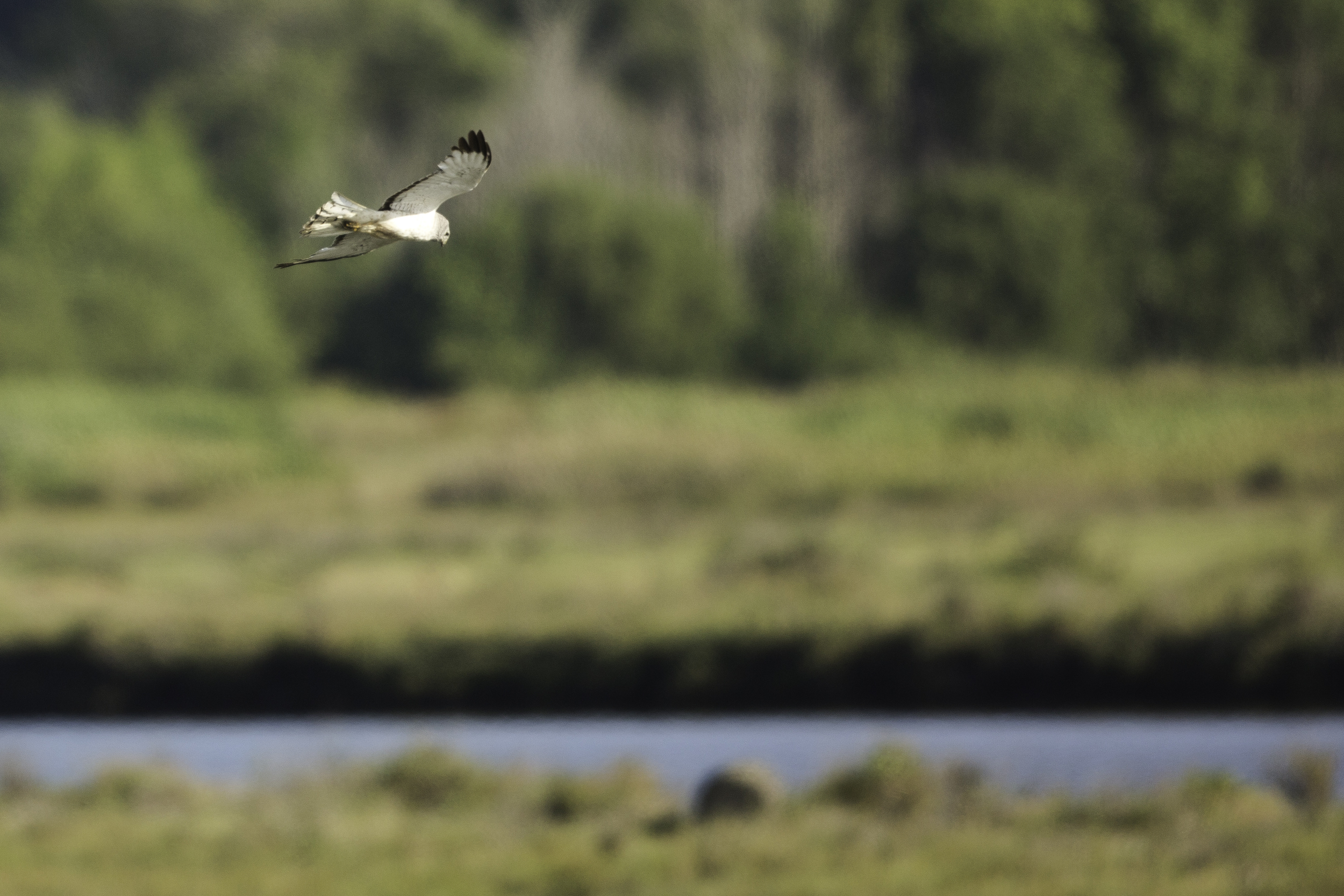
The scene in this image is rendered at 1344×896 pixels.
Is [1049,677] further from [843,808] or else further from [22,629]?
[22,629]

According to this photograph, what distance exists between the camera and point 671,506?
48.6 meters

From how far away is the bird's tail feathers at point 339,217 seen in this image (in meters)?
5.49

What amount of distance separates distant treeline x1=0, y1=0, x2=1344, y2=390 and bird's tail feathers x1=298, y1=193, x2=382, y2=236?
54916 millimetres

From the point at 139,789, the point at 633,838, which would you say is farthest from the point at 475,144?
the point at 139,789

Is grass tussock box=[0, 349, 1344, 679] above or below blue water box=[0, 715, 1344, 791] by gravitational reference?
above

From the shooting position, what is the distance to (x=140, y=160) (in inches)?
2511

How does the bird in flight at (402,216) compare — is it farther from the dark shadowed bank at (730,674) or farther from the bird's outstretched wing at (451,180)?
the dark shadowed bank at (730,674)

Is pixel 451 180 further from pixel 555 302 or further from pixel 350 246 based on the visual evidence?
pixel 555 302

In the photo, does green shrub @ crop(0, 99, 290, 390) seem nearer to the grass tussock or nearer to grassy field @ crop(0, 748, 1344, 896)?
the grass tussock

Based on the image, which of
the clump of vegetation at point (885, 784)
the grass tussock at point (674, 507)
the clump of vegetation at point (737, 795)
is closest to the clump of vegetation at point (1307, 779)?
the clump of vegetation at point (885, 784)

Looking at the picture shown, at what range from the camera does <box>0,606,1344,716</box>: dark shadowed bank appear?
33.4 m

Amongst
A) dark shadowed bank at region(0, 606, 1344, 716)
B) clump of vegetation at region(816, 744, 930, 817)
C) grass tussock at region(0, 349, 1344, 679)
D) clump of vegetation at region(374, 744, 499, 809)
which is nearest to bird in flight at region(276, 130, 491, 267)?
clump of vegetation at region(816, 744, 930, 817)

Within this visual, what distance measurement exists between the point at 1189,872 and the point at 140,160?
158 ft

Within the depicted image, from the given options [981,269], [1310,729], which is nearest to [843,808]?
[1310,729]
